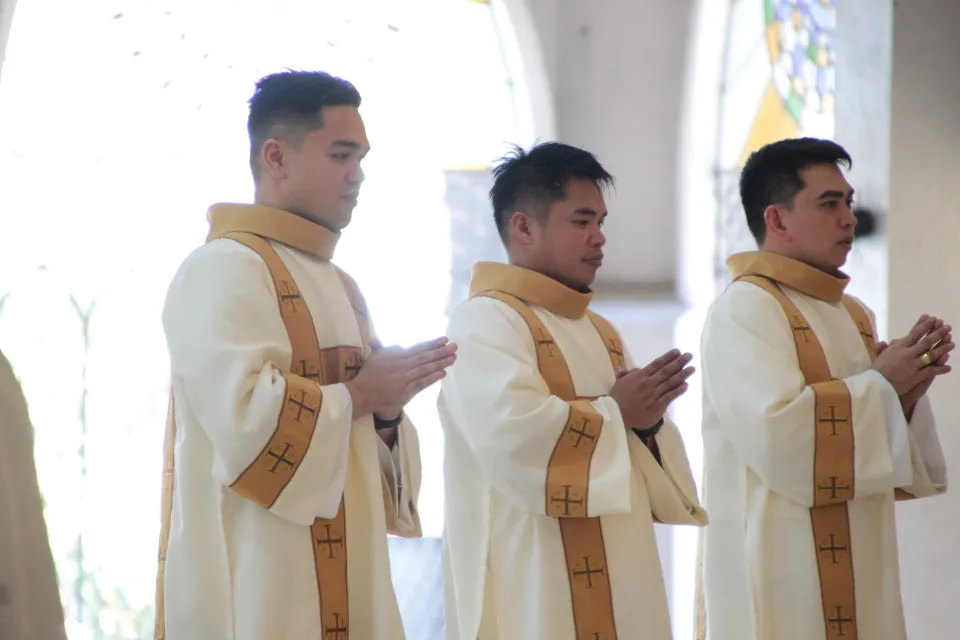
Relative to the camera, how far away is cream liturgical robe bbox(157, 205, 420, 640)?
9.37ft

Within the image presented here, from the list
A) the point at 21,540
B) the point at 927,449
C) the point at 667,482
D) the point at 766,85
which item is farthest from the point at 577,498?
the point at 766,85

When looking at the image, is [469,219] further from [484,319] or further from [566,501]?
[566,501]

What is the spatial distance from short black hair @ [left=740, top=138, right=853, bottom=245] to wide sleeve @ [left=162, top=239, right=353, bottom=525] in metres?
1.86

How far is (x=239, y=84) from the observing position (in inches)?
277

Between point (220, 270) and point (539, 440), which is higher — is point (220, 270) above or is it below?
above

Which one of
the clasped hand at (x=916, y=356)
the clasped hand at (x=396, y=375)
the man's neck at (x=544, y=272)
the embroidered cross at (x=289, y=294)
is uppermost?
the man's neck at (x=544, y=272)

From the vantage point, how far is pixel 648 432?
3654 mm

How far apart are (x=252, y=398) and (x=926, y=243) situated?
361 cm

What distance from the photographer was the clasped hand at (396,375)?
9.89ft

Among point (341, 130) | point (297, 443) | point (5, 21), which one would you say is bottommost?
point (297, 443)

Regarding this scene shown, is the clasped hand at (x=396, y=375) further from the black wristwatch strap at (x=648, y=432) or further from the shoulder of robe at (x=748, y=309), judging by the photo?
the shoulder of robe at (x=748, y=309)

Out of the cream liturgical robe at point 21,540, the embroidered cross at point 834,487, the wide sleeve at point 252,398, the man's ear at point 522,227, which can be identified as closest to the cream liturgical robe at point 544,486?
the man's ear at point 522,227

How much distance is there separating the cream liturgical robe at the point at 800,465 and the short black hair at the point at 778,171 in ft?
0.76

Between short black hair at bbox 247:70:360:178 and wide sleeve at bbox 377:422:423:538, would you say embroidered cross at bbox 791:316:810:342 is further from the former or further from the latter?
short black hair at bbox 247:70:360:178
